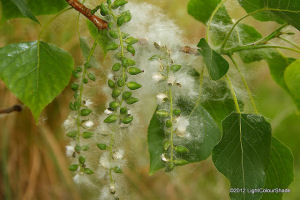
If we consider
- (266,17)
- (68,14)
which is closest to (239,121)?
(266,17)

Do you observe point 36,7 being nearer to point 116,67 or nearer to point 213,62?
point 116,67

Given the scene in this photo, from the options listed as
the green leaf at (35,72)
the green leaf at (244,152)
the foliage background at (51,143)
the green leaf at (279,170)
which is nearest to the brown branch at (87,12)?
the green leaf at (35,72)

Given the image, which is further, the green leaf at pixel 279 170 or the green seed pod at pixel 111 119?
the green leaf at pixel 279 170

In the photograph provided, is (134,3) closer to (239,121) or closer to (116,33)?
(116,33)

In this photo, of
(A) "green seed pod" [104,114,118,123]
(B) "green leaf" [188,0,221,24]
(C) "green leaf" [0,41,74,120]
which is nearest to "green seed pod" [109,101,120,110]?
(A) "green seed pod" [104,114,118,123]

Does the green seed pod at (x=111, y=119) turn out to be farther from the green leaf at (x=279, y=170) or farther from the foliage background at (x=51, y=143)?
the foliage background at (x=51, y=143)

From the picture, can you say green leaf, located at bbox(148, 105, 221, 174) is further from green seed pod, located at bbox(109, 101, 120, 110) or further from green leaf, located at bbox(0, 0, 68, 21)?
green leaf, located at bbox(0, 0, 68, 21)
